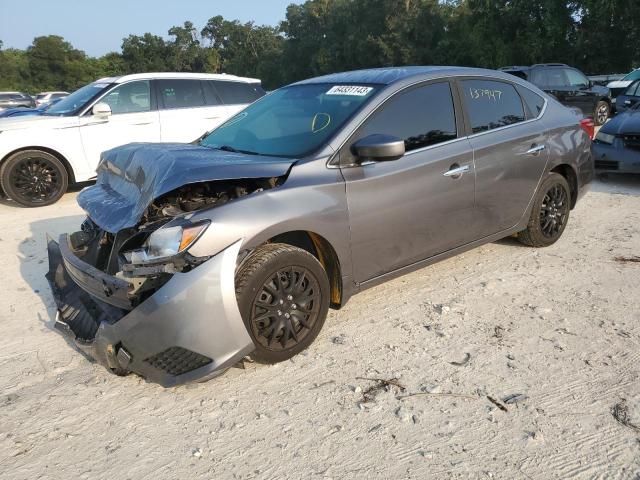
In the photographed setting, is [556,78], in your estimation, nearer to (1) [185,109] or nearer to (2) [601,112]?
(2) [601,112]

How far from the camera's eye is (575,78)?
47.0 ft

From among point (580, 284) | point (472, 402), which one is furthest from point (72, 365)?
point (580, 284)

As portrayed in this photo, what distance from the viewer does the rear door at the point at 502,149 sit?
13.8 ft

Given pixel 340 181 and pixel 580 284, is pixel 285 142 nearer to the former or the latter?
pixel 340 181

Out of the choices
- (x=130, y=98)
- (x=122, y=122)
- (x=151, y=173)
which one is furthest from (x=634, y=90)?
(x=151, y=173)

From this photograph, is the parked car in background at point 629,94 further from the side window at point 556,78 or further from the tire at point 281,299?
the tire at point 281,299

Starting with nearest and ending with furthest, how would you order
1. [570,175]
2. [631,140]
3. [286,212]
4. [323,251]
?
[286,212]
[323,251]
[570,175]
[631,140]

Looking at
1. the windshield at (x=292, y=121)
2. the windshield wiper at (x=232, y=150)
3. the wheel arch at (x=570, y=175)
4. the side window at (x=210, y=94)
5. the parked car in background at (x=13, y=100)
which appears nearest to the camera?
the windshield at (x=292, y=121)

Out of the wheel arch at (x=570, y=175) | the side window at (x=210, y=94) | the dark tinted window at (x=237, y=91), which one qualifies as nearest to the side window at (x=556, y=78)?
the dark tinted window at (x=237, y=91)

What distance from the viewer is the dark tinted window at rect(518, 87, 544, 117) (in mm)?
4809

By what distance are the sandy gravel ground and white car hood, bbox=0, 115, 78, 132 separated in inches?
154

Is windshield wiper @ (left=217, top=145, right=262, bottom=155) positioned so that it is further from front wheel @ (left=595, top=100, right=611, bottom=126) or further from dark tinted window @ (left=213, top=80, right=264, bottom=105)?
front wheel @ (left=595, top=100, right=611, bottom=126)

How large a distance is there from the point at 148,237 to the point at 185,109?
612 cm

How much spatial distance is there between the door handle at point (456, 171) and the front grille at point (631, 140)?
4.82 meters
